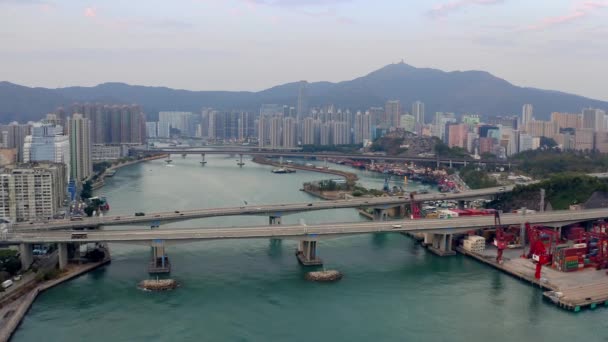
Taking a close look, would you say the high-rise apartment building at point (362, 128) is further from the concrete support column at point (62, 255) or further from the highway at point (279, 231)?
the concrete support column at point (62, 255)

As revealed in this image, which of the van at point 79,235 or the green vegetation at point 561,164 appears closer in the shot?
the van at point 79,235

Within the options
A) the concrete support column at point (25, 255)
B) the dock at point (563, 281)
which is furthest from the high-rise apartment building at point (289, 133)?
the concrete support column at point (25, 255)

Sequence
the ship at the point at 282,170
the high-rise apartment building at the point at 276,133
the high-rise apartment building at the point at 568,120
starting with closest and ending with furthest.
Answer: the ship at the point at 282,170 < the high-rise apartment building at the point at 276,133 < the high-rise apartment building at the point at 568,120

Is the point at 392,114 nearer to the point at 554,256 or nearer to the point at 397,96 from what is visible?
the point at 554,256

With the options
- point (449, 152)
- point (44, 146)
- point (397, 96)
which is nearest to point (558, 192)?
point (449, 152)

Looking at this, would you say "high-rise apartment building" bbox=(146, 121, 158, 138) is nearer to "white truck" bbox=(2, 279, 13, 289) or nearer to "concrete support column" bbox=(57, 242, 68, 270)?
"concrete support column" bbox=(57, 242, 68, 270)

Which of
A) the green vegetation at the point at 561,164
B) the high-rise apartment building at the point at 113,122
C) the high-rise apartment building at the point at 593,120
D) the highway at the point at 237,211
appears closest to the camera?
the highway at the point at 237,211
